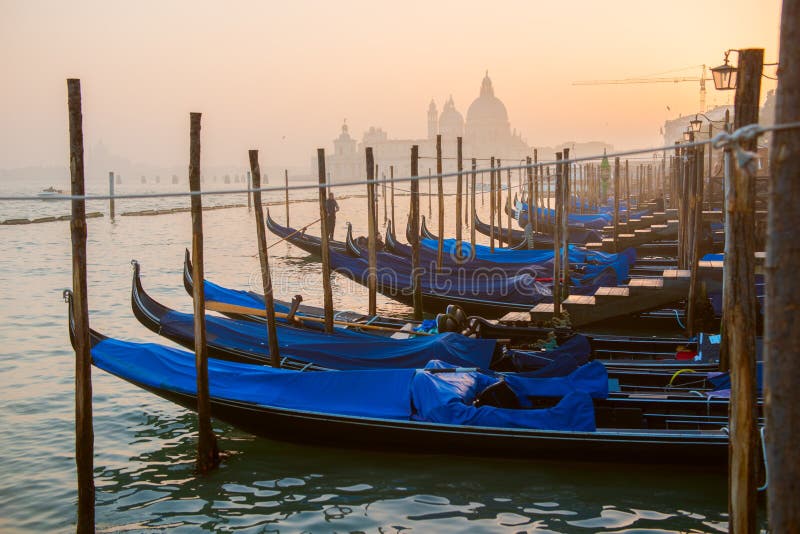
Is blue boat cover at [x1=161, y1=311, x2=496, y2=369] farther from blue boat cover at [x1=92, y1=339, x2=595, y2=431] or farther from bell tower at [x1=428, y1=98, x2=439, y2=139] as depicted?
bell tower at [x1=428, y1=98, x2=439, y2=139]

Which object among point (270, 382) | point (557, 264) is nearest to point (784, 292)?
point (270, 382)

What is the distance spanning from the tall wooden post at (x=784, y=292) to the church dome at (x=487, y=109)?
13705 cm

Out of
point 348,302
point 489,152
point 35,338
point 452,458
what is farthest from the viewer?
point 489,152

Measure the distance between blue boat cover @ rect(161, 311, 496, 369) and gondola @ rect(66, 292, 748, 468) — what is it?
40 cm

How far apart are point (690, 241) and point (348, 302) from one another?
447 cm

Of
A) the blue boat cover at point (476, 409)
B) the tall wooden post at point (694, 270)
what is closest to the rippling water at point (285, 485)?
the blue boat cover at point (476, 409)

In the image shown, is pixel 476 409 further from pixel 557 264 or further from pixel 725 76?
pixel 557 264

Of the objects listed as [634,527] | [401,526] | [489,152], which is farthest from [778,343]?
[489,152]

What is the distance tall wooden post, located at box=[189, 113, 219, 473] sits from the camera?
15.4 feet

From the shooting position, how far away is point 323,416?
493 cm

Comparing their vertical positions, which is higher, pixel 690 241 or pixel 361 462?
pixel 690 241

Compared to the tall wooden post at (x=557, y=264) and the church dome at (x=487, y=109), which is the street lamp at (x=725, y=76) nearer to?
the tall wooden post at (x=557, y=264)

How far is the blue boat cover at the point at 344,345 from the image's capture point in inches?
226

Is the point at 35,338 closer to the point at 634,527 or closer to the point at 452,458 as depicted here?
the point at 452,458
